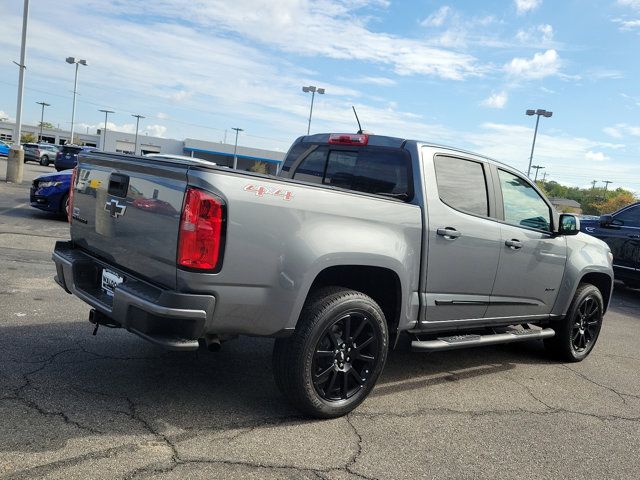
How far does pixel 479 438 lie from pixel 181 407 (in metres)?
1.96

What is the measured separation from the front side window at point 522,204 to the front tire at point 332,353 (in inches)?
73.9

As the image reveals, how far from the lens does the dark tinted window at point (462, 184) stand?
438 cm

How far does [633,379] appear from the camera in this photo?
5531 mm

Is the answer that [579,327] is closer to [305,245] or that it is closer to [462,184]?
[462,184]

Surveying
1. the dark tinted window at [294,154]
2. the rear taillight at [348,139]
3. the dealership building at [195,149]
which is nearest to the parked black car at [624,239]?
the dark tinted window at [294,154]

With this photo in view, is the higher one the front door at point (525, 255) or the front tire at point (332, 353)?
the front door at point (525, 255)

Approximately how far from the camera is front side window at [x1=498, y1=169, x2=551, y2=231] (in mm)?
4992

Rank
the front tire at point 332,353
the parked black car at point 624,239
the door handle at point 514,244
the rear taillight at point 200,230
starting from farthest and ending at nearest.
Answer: the parked black car at point 624,239, the door handle at point 514,244, the front tire at point 332,353, the rear taillight at point 200,230

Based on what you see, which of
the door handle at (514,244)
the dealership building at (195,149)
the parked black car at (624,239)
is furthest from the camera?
the dealership building at (195,149)

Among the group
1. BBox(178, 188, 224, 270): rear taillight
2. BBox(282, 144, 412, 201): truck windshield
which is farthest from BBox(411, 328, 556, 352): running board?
BBox(178, 188, 224, 270): rear taillight

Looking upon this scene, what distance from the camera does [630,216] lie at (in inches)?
423

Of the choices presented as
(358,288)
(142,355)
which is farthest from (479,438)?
(142,355)

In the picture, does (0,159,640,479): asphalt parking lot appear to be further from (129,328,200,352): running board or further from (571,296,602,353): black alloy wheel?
(129,328,200,352): running board

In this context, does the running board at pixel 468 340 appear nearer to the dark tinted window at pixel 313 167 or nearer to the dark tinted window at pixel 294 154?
the dark tinted window at pixel 313 167
